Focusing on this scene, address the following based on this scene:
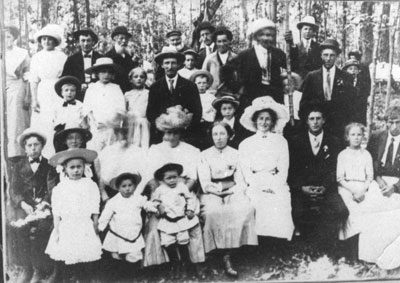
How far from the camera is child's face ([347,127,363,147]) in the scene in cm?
520

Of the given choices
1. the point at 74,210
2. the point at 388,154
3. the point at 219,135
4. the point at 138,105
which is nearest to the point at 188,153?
the point at 219,135

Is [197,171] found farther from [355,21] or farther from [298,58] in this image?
[355,21]

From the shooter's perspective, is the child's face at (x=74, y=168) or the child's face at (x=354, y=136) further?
the child's face at (x=354, y=136)

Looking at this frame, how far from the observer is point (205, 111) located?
504 cm

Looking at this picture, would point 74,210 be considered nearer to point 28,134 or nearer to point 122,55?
point 28,134

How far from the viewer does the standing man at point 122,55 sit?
4.96 metres

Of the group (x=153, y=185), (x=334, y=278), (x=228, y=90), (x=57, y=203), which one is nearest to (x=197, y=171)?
(x=153, y=185)

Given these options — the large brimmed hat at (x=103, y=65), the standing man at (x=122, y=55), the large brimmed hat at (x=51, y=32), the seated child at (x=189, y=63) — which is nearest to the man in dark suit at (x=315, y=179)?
the seated child at (x=189, y=63)

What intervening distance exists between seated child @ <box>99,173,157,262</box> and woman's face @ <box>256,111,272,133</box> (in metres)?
1.11

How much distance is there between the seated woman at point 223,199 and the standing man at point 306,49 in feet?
2.73

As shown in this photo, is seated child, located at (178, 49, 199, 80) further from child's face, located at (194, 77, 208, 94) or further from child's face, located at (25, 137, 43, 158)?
child's face, located at (25, 137, 43, 158)

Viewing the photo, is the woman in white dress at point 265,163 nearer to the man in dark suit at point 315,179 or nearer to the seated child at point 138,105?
the man in dark suit at point 315,179

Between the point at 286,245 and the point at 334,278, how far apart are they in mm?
552

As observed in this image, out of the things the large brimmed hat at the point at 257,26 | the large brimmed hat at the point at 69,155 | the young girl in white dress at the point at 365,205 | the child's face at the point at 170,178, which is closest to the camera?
the large brimmed hat at the point at 69,155
